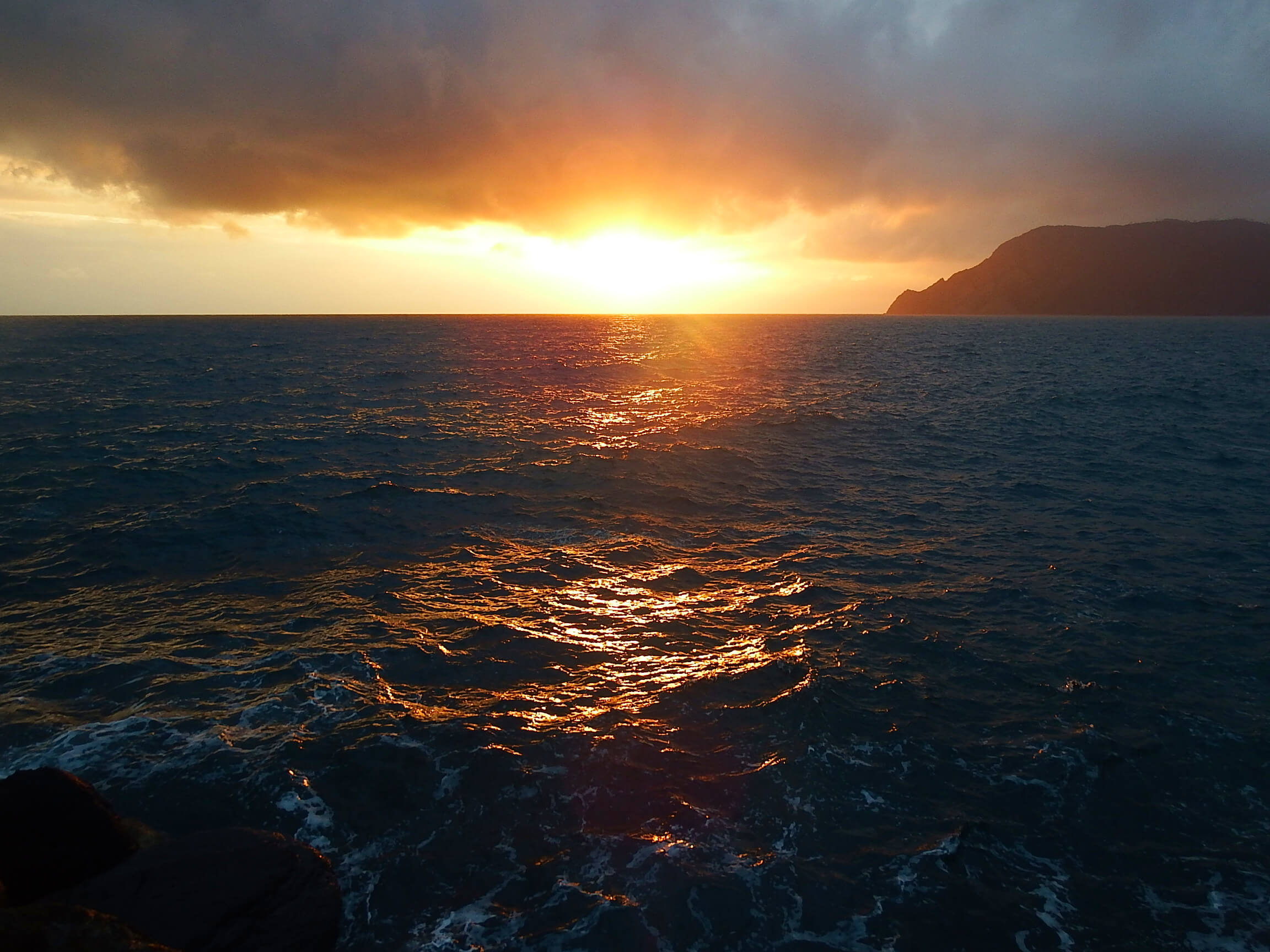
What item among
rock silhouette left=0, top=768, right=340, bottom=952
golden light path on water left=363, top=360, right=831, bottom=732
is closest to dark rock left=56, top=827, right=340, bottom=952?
rock silhouette left=0, top=768, right=340, bottom=952

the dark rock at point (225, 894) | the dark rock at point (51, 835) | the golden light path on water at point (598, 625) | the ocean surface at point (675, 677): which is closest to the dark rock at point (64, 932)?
the dark rock at point (225, 894)

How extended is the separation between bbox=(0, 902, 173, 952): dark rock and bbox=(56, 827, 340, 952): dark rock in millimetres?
1201

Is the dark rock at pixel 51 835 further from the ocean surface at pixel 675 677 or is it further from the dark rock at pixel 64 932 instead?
the dark rock at pixel 64 932

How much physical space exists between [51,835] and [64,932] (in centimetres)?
316

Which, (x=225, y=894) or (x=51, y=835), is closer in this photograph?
(x=225, y=894)

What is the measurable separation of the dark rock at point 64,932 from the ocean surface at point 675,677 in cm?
290

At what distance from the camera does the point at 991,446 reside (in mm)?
39406

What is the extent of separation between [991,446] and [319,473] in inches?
1387

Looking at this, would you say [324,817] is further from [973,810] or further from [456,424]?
[456,424]

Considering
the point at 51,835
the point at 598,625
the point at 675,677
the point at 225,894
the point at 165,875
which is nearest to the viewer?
the point at 225,894

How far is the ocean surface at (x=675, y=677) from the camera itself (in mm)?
10289

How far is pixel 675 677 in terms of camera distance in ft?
52.1

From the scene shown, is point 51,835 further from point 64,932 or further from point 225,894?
point 64,932

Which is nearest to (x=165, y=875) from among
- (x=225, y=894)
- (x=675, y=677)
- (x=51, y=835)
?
(x=225, y=894)
